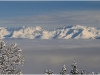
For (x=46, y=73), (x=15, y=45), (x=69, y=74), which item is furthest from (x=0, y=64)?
(x=69, y=74)

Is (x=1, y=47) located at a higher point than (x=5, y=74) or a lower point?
higher

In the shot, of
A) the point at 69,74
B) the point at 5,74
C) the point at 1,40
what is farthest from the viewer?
the point at 69,74

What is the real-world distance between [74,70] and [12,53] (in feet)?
25.8

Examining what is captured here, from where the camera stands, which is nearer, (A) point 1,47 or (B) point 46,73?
(A) point 1,47

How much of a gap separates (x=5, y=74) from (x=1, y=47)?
75.5 inches

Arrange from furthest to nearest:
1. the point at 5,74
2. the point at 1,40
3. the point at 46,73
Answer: the point at 46,73
the point at 1,40
the point at 5,74

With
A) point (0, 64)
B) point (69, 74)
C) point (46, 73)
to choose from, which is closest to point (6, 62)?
point (0, 64)

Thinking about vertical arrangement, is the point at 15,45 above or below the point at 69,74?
above

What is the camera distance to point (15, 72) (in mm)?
22969

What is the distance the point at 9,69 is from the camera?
22719mm

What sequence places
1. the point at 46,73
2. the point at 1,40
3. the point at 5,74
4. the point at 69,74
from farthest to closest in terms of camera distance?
the point at 69,74
the point at 46,73
the point at 1,40
the point at 5,74

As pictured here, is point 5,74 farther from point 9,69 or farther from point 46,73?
point 46,73

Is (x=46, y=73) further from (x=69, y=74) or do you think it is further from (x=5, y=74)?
(x=5, y=74)

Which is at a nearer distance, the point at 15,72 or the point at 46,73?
the point at 15,72
